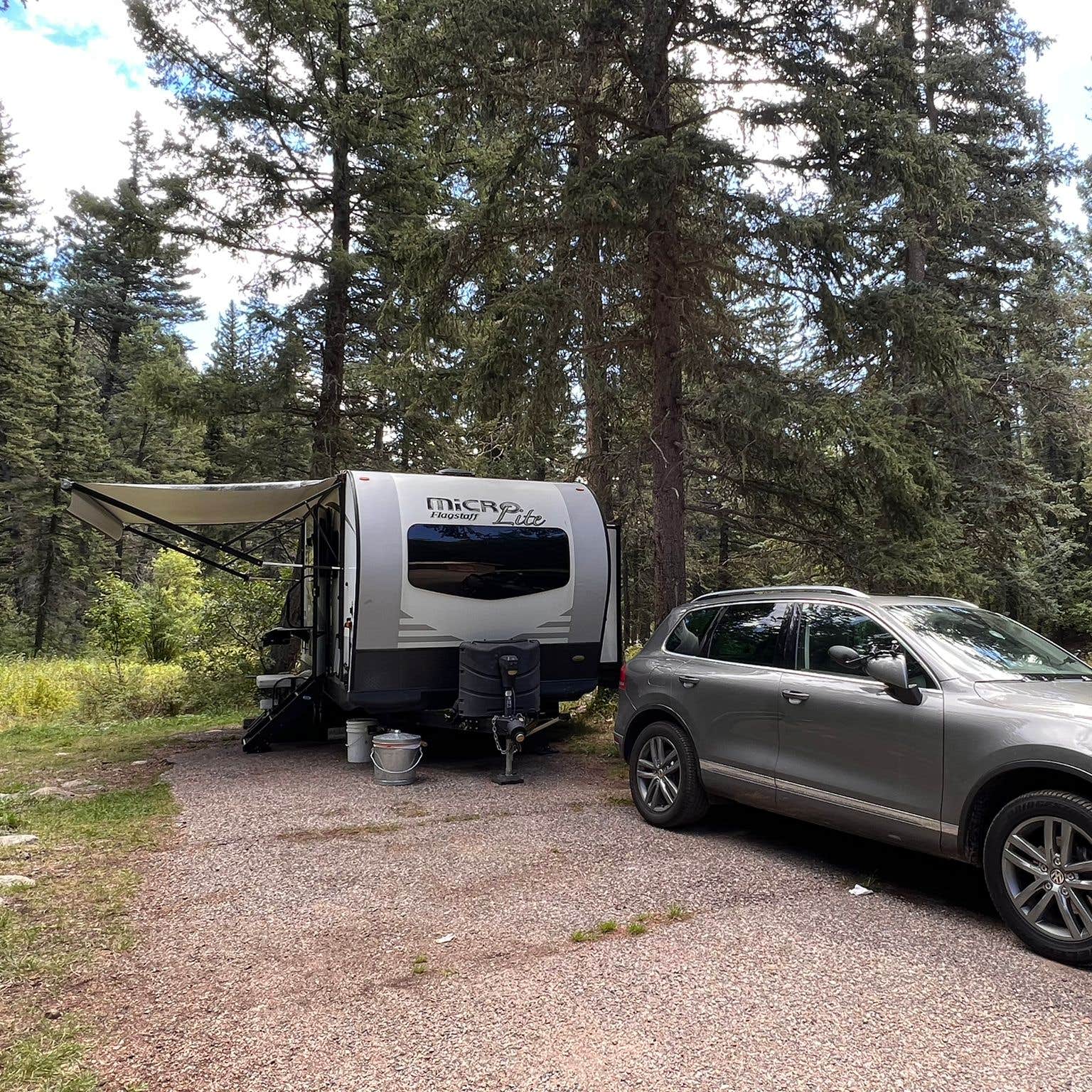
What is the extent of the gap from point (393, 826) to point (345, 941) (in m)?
2.03

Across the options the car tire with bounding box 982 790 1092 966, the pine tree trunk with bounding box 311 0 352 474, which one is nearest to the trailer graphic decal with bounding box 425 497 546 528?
the car tire with bounding box 982 790 1092 966

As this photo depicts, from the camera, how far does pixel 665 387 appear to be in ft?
29.1

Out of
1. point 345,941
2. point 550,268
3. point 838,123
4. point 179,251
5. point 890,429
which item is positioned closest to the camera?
point 345,941

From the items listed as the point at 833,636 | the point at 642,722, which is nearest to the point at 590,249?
the point at 642,722

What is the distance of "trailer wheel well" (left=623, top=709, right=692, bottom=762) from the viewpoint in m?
5.77

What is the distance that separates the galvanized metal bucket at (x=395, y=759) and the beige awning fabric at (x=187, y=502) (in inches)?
100

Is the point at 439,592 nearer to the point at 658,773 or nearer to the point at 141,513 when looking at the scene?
the point at 658,773

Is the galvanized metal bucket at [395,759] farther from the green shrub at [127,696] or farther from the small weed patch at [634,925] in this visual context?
the green shrub at [127,696]

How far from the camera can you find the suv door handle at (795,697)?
4777 mm

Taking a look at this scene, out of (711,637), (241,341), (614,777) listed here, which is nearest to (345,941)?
(711,637)

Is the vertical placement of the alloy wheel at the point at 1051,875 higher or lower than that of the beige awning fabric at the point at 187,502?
lower

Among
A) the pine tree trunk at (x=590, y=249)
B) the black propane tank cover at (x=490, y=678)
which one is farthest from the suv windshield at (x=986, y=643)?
the pine tree trunk at (x=590, y=249)

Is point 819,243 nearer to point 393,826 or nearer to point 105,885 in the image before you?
point 393,826

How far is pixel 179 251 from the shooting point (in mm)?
12547
